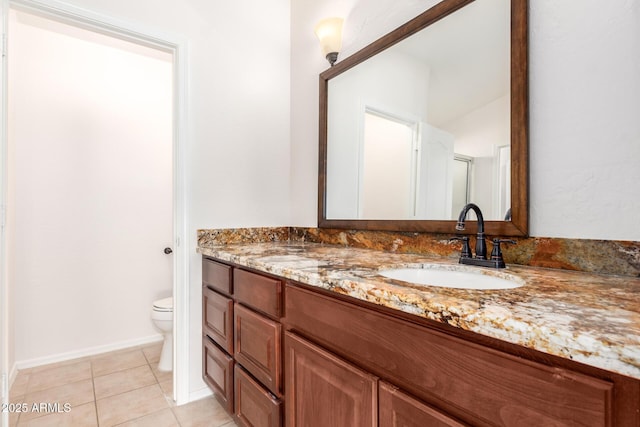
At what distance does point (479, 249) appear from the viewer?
1042 millimetres

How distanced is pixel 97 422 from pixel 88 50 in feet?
8.15

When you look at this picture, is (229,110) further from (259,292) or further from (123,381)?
(123,381)

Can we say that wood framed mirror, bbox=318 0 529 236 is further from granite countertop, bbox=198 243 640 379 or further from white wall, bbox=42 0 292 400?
white wall, bbox=42 0 292 400

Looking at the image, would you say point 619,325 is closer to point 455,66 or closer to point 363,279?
point 363,279

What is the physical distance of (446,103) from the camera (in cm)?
127

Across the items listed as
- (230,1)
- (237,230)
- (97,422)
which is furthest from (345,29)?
(97,422)

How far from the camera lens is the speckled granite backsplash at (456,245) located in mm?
840

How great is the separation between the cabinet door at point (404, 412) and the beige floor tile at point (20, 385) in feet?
7.31

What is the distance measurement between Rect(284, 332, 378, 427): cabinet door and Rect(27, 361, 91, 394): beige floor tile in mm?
1753

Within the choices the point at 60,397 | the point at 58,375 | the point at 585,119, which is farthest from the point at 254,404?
the point at 58,375

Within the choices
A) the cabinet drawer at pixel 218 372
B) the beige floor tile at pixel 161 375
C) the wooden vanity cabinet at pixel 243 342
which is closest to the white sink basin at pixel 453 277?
the wooden vanity cabinet at pixel 243 342

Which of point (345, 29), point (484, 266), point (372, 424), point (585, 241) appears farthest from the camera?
point (345, 29)

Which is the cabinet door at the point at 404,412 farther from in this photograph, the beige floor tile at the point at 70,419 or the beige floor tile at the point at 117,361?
the beige floor tile at the point at 117,361

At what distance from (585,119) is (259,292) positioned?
1191 mm
